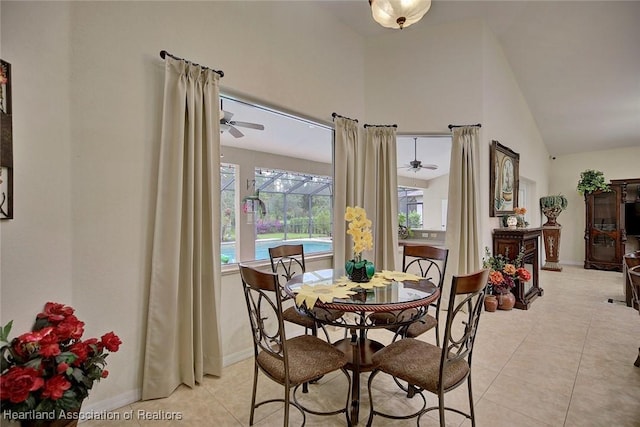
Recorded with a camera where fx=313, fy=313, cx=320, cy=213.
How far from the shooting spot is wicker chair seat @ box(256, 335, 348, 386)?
64.4 inches

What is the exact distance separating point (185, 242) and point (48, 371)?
3.35 ft

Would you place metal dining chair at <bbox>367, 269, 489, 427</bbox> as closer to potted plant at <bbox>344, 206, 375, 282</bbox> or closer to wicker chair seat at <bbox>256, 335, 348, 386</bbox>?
wicker chair seat at <bbox>256, 335, 348, 386</bbox>

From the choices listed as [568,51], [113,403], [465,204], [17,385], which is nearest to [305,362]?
[17,385]

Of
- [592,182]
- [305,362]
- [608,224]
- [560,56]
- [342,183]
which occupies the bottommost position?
[305,362]

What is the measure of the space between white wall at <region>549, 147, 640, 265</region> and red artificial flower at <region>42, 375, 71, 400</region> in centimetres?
894

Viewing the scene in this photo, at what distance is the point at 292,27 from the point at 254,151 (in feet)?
4.63

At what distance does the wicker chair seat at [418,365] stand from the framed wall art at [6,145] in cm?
210

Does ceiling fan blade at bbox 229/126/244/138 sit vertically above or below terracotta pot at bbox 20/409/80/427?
above

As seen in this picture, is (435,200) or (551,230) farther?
(435,200)

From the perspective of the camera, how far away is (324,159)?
12.6 ft

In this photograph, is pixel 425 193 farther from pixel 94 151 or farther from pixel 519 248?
pixel 94 151

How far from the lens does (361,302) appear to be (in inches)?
69.9

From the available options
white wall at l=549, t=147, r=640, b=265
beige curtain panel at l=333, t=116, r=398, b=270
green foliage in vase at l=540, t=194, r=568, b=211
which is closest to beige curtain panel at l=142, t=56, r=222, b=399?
beige curtain panel at l=333, t=116, r=398, b=270

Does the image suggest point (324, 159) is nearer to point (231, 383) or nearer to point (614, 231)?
point (231, 383)
